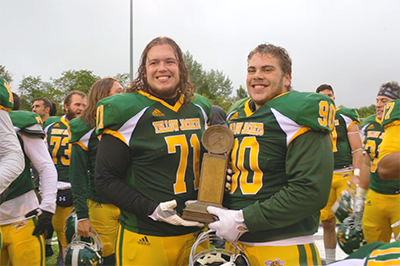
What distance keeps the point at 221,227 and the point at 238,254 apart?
199mm

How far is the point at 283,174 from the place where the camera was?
2.08 metres

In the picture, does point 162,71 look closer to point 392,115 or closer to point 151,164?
point 151,164

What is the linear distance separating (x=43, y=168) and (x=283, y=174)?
187 cm

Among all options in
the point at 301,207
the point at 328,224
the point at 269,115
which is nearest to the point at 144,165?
the point at 269,115

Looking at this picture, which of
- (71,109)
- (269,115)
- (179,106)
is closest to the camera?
(269,115)

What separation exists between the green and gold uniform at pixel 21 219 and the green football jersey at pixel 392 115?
2701mm

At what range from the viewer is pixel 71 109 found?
15.8 ft

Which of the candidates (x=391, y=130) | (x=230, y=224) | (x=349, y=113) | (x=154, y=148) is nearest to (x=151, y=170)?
(x=154, y=148)

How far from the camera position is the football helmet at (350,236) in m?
3.42

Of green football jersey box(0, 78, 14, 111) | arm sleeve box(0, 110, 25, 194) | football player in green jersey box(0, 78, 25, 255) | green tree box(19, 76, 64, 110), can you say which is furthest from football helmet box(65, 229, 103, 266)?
green tree box(19, 76, 64, 110)

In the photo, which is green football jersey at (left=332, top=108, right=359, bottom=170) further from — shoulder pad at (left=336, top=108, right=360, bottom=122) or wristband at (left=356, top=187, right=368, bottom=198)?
wristband at (left=356, top=187, right=368, bottom=198)

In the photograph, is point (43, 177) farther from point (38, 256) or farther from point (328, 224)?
point (328, 224)

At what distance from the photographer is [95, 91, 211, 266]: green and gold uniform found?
2.29m

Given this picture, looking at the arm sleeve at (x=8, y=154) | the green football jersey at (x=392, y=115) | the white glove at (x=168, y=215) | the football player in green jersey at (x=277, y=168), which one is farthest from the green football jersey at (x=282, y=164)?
the arm sleeve at (x=8, y=154)
